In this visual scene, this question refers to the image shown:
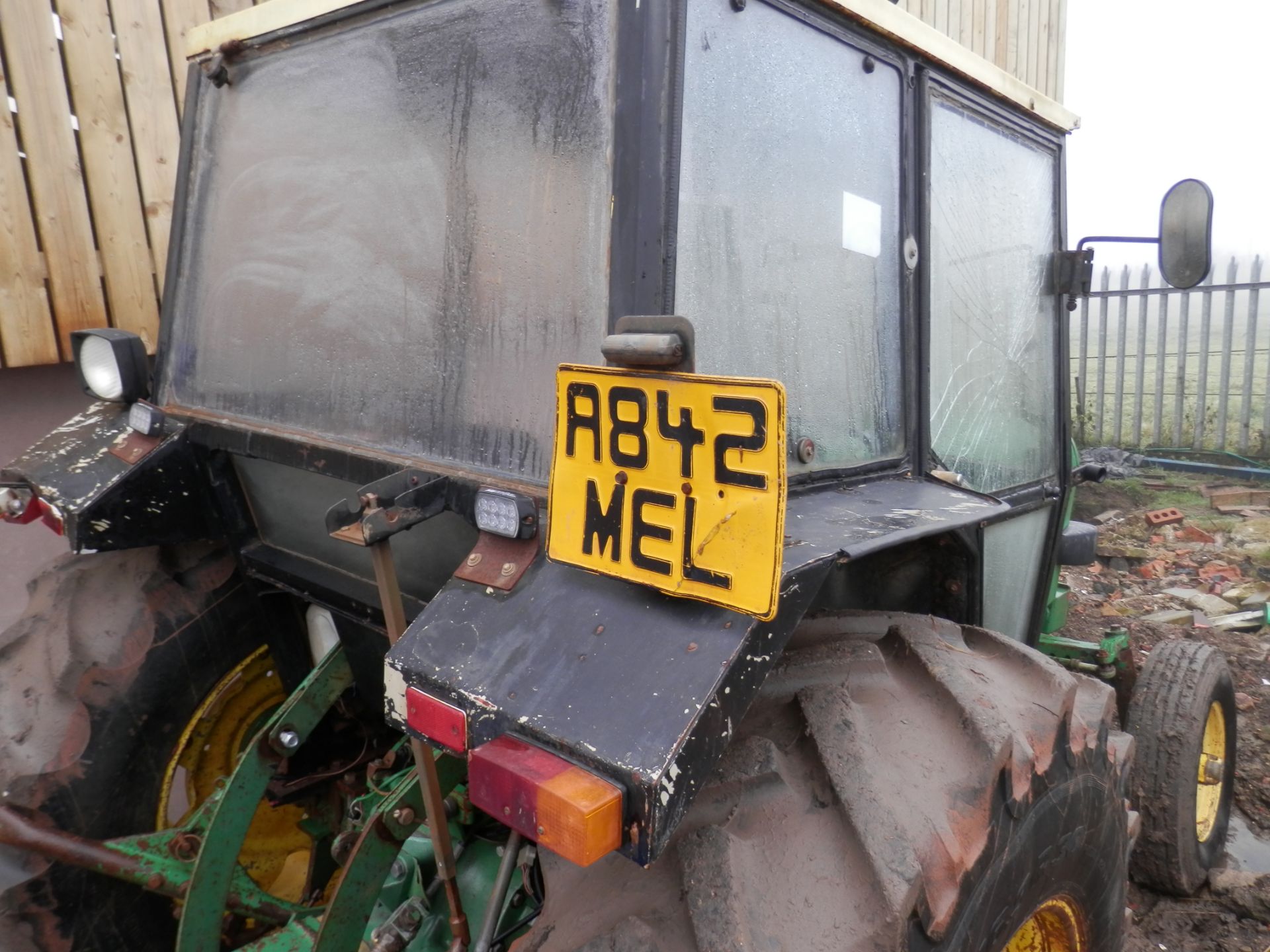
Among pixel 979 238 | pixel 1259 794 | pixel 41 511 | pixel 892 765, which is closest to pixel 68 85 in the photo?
pixel 41 511

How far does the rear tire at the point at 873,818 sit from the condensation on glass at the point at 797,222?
0.38 m

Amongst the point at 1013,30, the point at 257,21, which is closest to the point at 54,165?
the point at 257,21

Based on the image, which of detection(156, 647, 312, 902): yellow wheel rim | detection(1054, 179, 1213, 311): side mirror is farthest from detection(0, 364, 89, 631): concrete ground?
detection(1054, 179, 1213, 311): side mirror

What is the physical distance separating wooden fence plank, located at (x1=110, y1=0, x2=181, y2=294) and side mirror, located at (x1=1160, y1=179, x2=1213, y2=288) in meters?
3.19

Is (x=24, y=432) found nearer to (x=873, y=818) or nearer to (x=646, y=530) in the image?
(x=646, y=530)

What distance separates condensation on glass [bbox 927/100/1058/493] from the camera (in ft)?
6.13

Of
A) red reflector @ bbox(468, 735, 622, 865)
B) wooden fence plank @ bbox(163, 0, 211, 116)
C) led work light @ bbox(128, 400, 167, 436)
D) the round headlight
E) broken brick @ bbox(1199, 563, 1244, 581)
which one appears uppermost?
wooden fence plank @ bbox(163, 0, 211, 116)

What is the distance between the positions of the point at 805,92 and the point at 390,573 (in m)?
1.02

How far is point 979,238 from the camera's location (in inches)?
79.5

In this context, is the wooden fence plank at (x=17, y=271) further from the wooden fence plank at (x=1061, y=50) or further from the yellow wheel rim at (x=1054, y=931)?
the wooden fence plank at (x=1061, y=50)

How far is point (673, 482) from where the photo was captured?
1.04 metres

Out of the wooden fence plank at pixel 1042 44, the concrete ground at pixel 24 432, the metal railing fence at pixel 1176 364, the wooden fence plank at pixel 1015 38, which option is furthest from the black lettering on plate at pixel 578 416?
the metal railing fence at pixel 1176 364

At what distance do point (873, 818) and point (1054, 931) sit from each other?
2.46 ft

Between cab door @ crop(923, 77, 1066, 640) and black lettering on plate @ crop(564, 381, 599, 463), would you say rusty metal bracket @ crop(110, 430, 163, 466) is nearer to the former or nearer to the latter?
black lettering on plate @ crop(564, 381, 599, 463)
